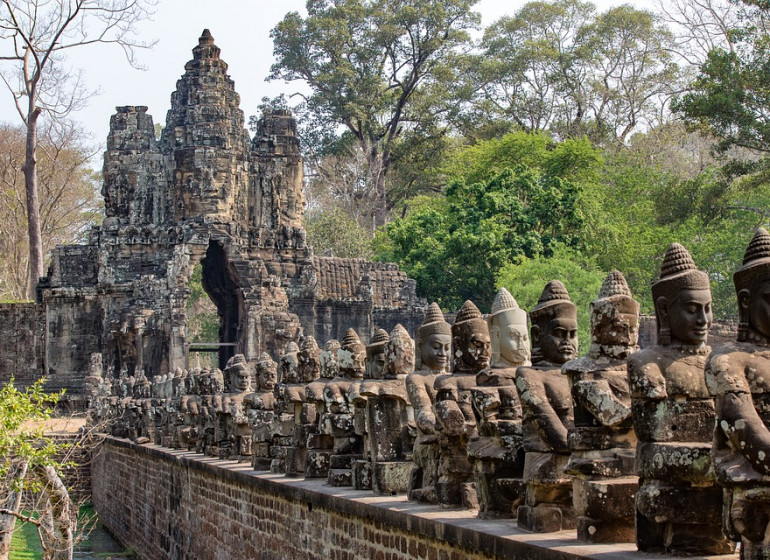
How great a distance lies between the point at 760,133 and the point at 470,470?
16.7 metres

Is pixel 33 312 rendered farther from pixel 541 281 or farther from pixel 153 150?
pixel 541 281

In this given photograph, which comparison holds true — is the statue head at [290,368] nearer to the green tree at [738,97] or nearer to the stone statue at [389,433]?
the stone statue at [389,433]

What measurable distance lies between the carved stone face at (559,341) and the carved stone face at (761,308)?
91.8 inches

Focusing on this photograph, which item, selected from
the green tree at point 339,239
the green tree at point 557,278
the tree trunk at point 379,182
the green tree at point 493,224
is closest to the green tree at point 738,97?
the green tree at point 557,278

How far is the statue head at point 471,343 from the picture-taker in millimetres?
8812

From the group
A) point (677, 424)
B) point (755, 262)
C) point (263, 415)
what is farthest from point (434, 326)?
point (263, 415)

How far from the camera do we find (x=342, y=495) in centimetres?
993

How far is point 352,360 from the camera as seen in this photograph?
38.1ft

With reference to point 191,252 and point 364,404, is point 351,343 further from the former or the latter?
point 191,252

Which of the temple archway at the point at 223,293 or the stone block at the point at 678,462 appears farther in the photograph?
the temple archway at the point at 223,293

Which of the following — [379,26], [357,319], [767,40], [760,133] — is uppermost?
[379,26]

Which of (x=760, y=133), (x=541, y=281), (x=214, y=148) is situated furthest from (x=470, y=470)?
(x=214, y=148)

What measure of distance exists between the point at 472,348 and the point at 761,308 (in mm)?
3652

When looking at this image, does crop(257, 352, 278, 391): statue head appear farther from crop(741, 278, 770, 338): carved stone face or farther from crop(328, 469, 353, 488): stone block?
crop(741, 278, 770, 338): carved stone face
